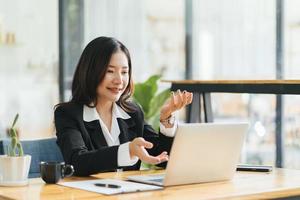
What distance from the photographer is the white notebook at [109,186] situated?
2.25 meters

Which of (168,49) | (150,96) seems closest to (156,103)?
(150,96)

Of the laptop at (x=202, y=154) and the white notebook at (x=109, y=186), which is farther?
the laptop at (x=202, y=154)

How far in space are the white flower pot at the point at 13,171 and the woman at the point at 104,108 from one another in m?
0.32

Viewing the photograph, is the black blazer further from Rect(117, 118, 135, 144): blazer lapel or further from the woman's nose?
the woman's nose

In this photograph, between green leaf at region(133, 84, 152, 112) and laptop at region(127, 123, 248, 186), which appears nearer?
laptop at region(127, 123, 248, 186)

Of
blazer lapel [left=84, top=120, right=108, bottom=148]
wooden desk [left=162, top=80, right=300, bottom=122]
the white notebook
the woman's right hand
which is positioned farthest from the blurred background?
the white notebook

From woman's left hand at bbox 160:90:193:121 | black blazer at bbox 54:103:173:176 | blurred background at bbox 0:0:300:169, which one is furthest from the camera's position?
blurred background at bbox 0:0:300:169

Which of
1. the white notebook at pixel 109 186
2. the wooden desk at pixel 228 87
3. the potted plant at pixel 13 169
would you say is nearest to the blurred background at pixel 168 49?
the wooden desk at pixel 228 87

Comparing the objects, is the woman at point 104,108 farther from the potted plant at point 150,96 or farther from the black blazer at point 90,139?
the potted plant at point 150,96

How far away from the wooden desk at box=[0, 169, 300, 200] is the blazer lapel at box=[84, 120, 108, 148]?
0.30 meters

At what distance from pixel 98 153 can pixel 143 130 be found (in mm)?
582

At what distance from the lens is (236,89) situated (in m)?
3.89

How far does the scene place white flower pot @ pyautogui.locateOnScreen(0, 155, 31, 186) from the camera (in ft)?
7.86

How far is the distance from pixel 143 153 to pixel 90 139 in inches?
20.8
